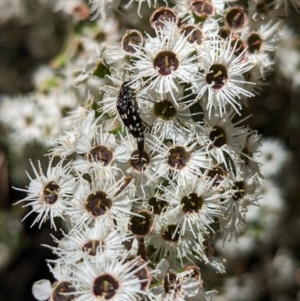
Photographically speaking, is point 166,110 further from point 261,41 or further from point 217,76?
point 261,41

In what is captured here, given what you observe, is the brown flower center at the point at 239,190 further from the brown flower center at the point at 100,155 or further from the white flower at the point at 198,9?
the white flower at the point at 198,9

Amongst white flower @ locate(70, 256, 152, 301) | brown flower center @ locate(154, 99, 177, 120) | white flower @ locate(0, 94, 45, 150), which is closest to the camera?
white flower @ locate(70, 256, 152, 301)

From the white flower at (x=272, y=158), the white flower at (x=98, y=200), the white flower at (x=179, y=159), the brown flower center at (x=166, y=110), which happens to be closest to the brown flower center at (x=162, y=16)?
the brown flower center at (x=166, y=110)

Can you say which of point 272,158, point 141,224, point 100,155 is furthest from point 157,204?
point 272,158

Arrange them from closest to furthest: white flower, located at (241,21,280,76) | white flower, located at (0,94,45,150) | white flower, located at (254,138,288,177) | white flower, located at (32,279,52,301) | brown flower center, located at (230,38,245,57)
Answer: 1. white flower, located at (32,279,52,301)
2. brown flower center, located at (230,38,245,57)
3. white flower, located at (241,21,280,76)
4. white flower, located at (0,94,45,150)
5. white flower, located at (254,138,288,177)

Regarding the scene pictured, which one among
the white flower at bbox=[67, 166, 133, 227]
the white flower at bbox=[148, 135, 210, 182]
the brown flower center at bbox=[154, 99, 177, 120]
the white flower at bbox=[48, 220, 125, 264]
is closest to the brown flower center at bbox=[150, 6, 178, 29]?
the brown flower center at bbox=[154, 99, 177, 120]

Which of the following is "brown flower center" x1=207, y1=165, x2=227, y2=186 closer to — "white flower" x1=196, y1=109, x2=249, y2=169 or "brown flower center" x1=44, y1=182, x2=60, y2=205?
"white flower" x1=196, y1=109, x2=249, y2=169
